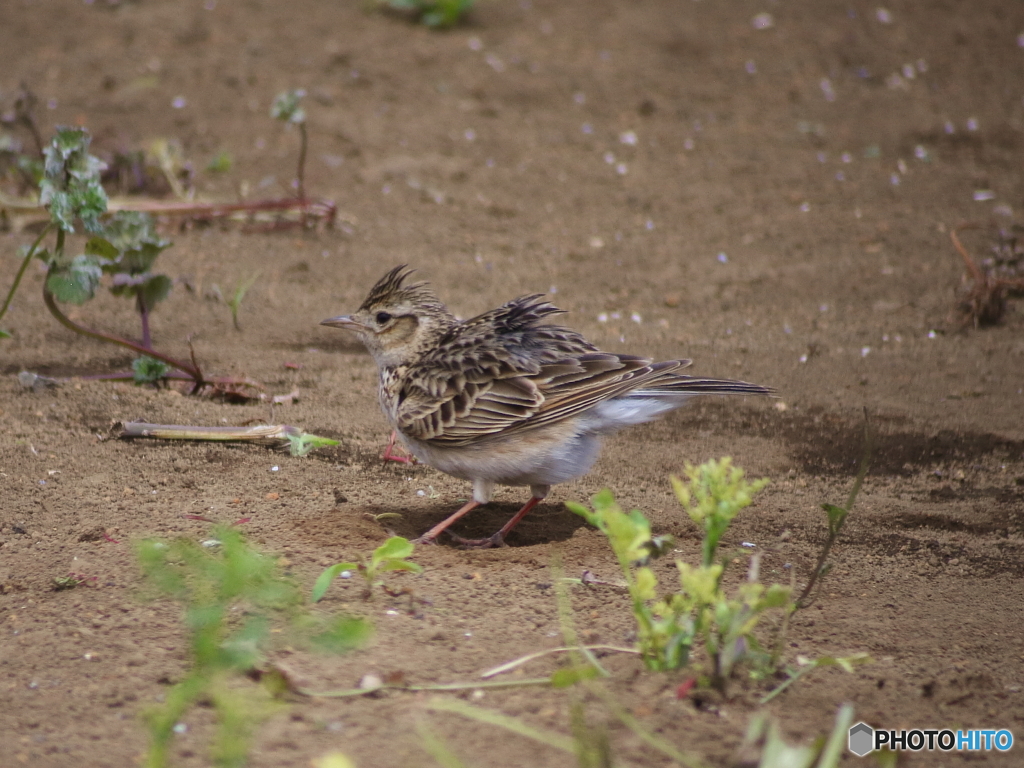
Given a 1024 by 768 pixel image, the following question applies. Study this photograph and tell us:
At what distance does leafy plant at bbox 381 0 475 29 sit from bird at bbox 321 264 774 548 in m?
8.29

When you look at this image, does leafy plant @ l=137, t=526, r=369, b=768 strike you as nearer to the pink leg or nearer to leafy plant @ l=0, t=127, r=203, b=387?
the pink leg

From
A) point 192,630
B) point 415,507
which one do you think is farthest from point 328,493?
point 192,630

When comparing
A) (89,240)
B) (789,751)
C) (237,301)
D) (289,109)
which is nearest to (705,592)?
(789,751)

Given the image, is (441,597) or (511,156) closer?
(441,597)

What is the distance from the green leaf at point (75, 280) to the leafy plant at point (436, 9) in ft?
25.9

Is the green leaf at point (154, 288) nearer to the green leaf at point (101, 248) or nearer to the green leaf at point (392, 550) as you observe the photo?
the green leaf at point (101, 248)

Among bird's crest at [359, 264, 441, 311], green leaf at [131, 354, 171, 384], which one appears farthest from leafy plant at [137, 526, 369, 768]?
green leaf at [131, 354, 171, 384]

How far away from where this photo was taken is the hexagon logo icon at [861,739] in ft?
10.2

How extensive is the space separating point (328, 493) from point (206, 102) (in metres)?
7.24

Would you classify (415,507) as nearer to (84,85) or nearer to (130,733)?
(130,733)

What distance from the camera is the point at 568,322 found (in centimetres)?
790

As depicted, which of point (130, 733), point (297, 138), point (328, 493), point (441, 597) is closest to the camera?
point (130, 733)

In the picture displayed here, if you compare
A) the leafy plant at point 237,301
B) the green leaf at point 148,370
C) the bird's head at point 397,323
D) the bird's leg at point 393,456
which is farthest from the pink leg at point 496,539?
the leafy plant at point 237,301

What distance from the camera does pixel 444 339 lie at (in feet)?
17.9
